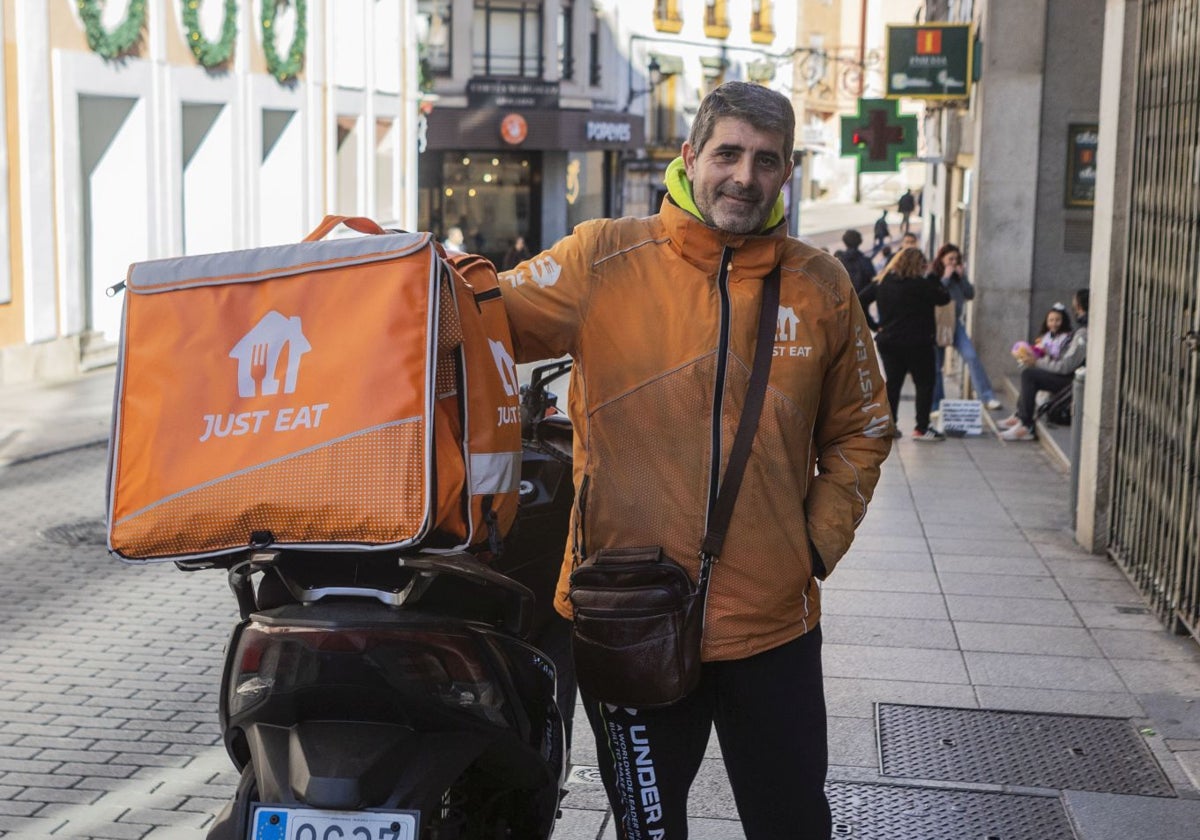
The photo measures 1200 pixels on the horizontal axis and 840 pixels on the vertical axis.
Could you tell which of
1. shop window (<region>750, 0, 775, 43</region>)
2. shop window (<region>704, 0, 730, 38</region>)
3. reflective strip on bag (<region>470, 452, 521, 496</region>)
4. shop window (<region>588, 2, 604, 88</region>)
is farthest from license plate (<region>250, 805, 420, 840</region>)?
shop window (<region>750, 0, 775, 43</region>)

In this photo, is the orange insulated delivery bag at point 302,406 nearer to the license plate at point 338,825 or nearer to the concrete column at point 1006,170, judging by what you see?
the license plate at point 338,825

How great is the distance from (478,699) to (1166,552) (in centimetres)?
522

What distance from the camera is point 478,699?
11.0ft

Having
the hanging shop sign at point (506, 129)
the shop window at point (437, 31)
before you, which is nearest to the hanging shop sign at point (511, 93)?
the hanging shop sign at point (506, 129)

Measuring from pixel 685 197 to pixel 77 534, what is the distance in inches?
299

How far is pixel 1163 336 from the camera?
791cm

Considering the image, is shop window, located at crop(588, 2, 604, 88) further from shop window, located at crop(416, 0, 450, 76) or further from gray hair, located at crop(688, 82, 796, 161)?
gray hair, located at crop(688, 82, 796, 161)

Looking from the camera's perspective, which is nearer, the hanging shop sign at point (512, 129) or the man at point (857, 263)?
the man at point (857, 263)

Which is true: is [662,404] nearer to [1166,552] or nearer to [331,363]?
[331,363]

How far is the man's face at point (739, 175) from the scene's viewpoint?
3.33 m

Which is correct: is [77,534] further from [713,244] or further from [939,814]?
[713,244]

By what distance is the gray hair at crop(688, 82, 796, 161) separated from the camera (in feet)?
10.9

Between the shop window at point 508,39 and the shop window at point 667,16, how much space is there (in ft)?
24.8

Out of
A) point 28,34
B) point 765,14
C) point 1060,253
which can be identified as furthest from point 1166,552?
point 765,14
